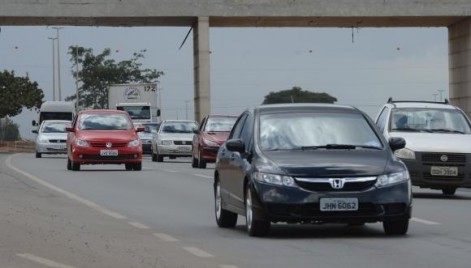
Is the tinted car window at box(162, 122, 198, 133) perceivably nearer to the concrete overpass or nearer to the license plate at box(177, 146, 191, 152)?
the license plate at box(177, 146, 191, 152)

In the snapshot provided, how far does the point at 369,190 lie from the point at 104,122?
A: 75.7 feet

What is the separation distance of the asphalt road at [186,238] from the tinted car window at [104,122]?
41.4 ft

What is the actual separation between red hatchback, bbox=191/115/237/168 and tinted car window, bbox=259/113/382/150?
24.3 meters

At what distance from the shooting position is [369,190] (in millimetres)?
14422

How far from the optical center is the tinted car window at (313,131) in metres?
15.3

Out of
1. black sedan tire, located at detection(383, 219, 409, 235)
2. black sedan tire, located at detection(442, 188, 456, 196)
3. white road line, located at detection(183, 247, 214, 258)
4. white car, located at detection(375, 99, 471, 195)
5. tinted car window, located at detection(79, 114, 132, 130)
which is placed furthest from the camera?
tinted car window, located at detection(79, 114, 132, 130)

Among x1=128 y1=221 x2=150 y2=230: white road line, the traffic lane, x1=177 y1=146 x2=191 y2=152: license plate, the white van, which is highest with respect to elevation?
the white van

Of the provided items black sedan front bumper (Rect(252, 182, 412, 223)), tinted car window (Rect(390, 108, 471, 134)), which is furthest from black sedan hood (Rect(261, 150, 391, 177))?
tinted car window (Rect(390, 108, 471, 134))

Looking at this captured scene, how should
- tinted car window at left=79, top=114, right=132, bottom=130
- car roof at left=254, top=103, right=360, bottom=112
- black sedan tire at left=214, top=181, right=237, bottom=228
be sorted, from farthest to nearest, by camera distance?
tinted car window at left=79, top=114, right=132, bottom=130, black sedan tire at left=214, top=181, right=237, bottom=228, car roof at left=254, top=103, right=360, bottom=112

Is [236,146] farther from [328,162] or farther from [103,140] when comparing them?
[103,140]

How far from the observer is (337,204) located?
47.1 ft

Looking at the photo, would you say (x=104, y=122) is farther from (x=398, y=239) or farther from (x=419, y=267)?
(x=419, y=267)

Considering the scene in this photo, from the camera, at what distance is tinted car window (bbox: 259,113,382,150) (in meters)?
15.3
